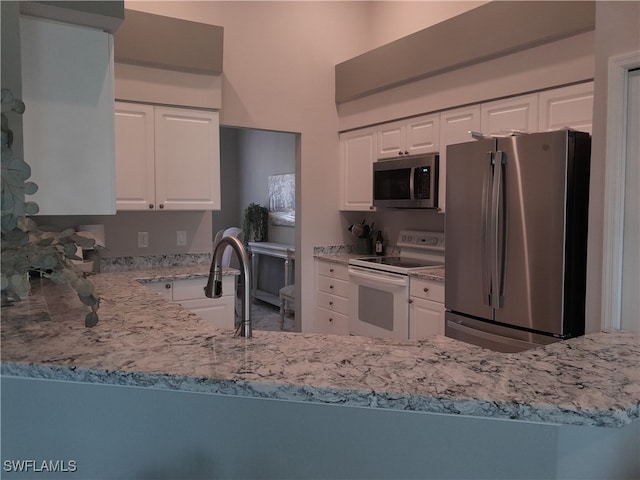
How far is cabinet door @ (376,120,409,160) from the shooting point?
159 inches

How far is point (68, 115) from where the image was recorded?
1915 mm

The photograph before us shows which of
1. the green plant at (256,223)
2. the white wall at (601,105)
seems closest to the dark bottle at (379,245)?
the white wall at (601,105)

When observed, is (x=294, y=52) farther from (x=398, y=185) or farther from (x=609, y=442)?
(x=609, y=442)

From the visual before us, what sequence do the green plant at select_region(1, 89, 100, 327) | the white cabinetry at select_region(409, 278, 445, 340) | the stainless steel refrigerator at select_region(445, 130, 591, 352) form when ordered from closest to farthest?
the green plant at select_region(1, 89, 100, 327)
the stainless steel refrigerator at select_region(445, 130, 591, 352)
the white cabinetry at select_region(409, 278, 445, 340)

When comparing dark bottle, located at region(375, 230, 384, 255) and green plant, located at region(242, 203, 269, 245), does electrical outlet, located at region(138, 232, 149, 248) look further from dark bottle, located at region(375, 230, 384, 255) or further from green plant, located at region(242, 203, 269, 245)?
green plant, located at region(242, 203, 269, 245)

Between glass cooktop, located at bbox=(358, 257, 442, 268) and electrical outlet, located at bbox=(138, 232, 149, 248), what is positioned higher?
electrical outlet, located at bbox=(138, 232, 149, 248)

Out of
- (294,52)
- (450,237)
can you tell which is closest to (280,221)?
(294,52)

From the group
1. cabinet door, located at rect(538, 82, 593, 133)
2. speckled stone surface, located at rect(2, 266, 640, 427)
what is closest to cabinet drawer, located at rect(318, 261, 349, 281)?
cabinet door, located at rect(538, 82, 593, 133)

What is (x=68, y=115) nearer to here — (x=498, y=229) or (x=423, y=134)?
(x=498, y=229)

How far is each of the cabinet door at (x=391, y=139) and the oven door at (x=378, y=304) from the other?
103 centimetres

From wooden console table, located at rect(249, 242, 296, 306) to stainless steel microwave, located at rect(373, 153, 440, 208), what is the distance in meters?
1.88

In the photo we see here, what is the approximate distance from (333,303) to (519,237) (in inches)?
88.4

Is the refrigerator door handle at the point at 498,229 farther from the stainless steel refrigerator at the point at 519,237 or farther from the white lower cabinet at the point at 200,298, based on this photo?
the white lower cabinet at the point at 200,298

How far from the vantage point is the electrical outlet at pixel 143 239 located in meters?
3.76
